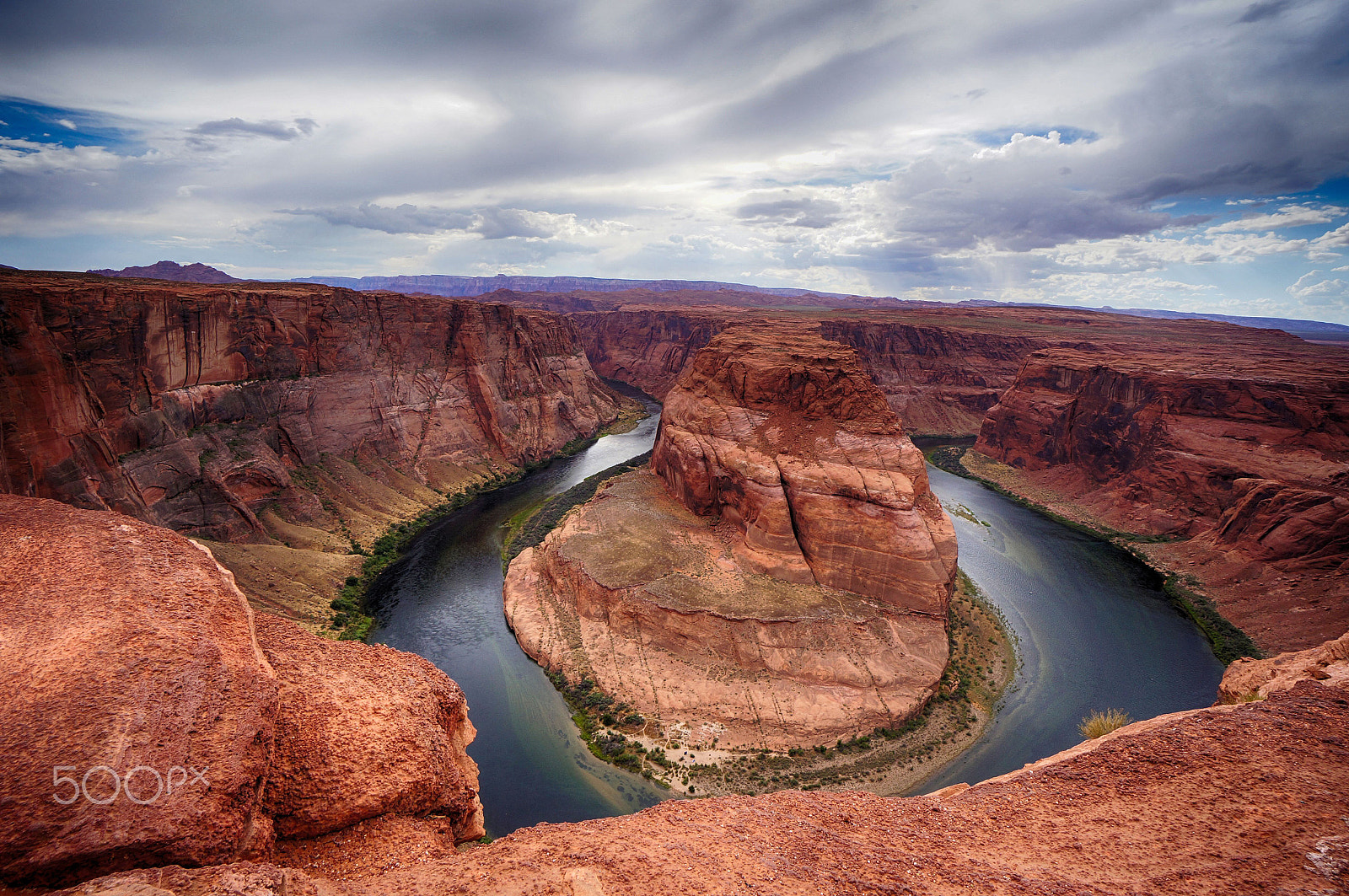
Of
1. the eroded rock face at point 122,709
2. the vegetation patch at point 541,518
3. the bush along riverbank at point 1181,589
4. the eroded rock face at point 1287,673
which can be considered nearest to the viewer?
the eroded rock face at point 122,709

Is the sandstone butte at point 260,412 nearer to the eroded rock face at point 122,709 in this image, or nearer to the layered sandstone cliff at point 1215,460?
the eroded rock face at point 122,709

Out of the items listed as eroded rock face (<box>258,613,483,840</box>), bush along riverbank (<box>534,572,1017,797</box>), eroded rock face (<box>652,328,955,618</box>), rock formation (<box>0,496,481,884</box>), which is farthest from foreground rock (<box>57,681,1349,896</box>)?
eroded rock face (<box>652,328,955,618</box>)

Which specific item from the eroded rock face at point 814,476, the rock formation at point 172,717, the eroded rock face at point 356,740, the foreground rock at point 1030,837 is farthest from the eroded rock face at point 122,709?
the eroded rock face at point 814,476

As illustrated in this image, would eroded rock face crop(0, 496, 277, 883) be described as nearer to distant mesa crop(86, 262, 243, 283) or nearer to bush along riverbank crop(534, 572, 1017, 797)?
bush along riverbank crop(534, 572, 1017, 797)

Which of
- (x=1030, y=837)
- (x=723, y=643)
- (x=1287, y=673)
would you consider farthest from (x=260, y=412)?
(x=1287, y=673)

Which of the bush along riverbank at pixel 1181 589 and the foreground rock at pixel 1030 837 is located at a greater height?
the foreground rock at pixel 1030 837

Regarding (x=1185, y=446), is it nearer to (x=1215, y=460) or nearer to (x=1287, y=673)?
(x=1215, y=460)

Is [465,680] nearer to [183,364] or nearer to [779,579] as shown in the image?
[779,579]
